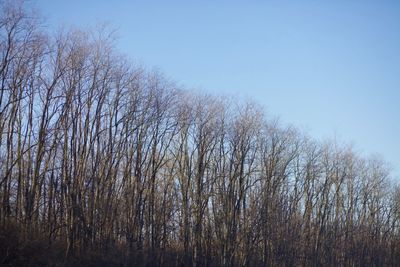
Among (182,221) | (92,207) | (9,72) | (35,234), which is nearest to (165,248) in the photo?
(182,221)

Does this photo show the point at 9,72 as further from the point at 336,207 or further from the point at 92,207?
the point at 336,207

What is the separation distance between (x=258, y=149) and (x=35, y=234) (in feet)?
77.6

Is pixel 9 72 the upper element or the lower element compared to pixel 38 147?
upper

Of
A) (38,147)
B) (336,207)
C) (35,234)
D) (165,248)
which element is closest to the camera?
(35,234)

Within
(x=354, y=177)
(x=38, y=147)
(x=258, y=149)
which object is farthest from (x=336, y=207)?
(x=38, y=147)

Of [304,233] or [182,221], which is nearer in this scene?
[182,221]

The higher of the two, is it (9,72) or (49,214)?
(9,72)

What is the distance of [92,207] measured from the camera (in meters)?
27.1

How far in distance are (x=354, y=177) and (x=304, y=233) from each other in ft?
41.4

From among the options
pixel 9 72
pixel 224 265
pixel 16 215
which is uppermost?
pixel 9 72

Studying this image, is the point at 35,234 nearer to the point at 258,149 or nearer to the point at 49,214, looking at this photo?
the point at 49,214

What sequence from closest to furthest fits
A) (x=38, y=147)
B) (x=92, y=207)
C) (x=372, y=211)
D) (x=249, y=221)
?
(x=38, y=147) < (x=92, y=207) < (x=249, y=221) < (x=372, y=211)

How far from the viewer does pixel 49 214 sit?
25.6 meters

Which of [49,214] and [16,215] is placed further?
[49,214]
